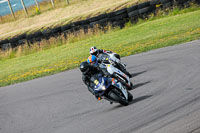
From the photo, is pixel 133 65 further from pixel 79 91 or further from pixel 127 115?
pixel 127 115

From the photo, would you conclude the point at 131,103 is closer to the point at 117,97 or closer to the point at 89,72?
the point at 117,97

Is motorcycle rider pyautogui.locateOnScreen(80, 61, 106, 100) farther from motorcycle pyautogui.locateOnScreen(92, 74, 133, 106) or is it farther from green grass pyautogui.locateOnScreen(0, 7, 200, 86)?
green grass pyautogui.locateOnScreen(0, 7, 200, 86)

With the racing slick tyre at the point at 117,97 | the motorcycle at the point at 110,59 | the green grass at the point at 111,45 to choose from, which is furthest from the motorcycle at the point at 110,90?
the green grass at the point at 111,45

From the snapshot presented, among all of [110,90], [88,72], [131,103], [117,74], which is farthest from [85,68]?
[117,74]

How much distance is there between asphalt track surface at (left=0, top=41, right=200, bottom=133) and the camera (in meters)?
7.42

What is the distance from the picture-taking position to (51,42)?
28.8 meters

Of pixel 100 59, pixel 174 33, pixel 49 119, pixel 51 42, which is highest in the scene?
pixel 100 59

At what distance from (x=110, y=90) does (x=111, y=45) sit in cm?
1357

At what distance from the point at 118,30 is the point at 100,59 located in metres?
15.4

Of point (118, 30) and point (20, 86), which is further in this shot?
point (118, 30)

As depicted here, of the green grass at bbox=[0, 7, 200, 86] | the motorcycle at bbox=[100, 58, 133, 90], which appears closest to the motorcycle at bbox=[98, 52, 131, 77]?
the motorcycle at bbox=[100, 58, 133, 90]

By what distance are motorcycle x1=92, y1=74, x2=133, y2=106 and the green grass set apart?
8.32 meters

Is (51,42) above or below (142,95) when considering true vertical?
below

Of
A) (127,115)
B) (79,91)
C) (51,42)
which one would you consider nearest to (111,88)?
(127,115)
